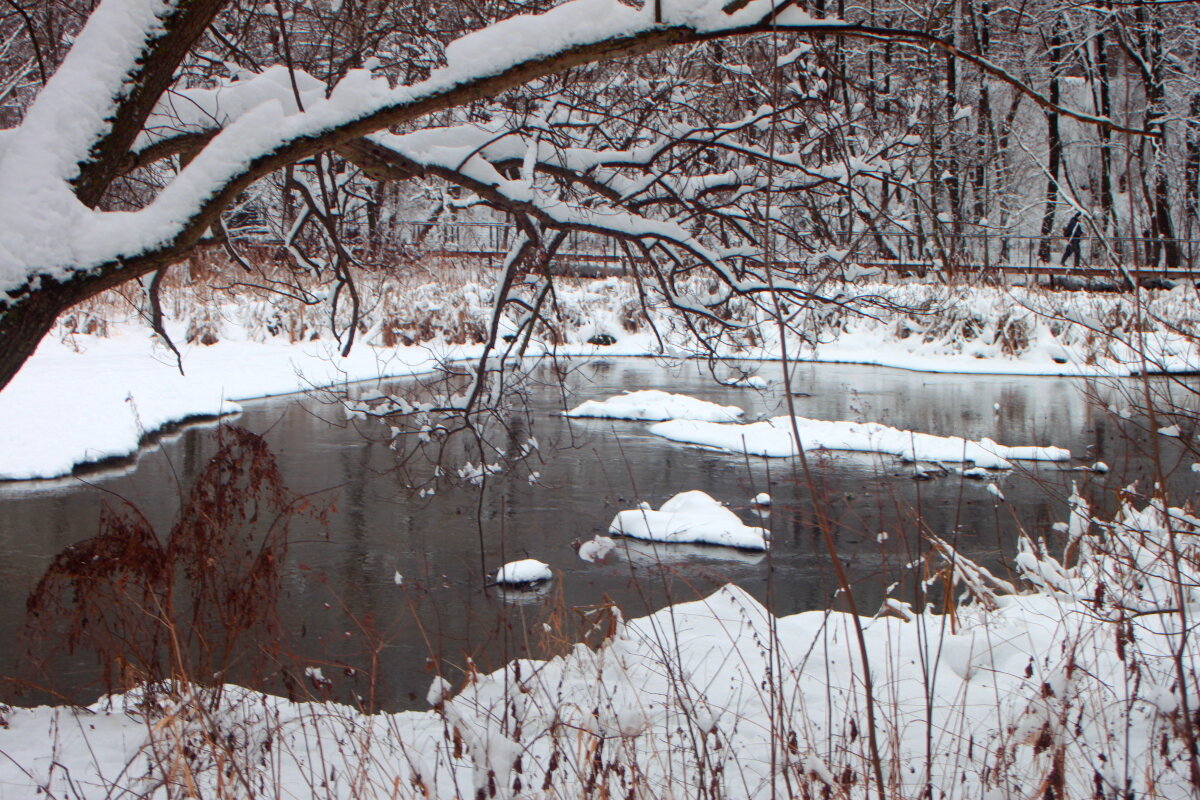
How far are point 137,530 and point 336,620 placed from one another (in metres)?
1.81

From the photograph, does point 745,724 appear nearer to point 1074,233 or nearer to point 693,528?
point 1074,233

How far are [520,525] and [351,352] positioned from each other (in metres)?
11.6

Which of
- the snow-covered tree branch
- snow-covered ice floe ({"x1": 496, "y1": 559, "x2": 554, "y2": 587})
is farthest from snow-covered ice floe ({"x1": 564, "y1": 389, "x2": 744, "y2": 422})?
the snow-covered tree branch

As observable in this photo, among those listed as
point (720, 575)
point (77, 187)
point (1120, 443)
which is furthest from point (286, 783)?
point (1120, 443)

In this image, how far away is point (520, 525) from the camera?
7.93 meters

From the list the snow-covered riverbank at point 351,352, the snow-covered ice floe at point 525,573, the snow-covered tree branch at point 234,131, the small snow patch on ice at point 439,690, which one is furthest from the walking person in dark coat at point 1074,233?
the snow-covered riverbank at point 351,352

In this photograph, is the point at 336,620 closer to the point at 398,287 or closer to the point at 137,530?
the point at 137,530

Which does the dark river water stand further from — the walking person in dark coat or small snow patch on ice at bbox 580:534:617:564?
the walking person in dark coat

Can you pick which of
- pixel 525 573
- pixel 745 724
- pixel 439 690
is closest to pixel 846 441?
pixel 525 573

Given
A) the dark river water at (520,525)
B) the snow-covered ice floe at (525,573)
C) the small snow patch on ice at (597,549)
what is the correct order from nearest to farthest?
the dark river water at (520,525)
the snow-covered ice floe at (525,573)
the small snow patch on ice at (597,549)

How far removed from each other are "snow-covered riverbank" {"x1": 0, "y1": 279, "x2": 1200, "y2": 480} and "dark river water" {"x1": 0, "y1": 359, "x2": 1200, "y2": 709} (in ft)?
2.48

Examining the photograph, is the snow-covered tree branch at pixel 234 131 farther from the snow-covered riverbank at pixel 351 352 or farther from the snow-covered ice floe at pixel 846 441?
the snow-covered riverbank at pixel 351 352

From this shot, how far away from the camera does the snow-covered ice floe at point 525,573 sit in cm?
647

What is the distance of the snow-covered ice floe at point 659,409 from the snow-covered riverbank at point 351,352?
766mm
